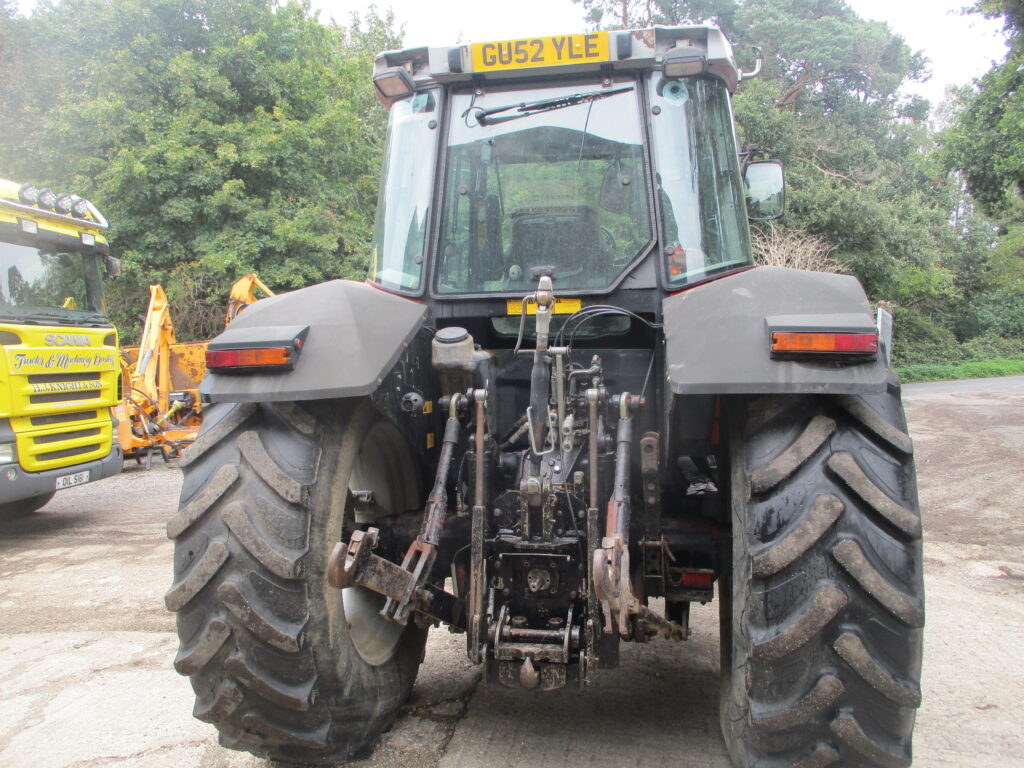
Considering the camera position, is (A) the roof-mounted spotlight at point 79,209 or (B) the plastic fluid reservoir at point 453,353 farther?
(A) the roof-mounted spotlight at point 79,209

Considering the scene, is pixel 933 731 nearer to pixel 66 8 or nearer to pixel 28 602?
pixel 28 602

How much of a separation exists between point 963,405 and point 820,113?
14.8 metres

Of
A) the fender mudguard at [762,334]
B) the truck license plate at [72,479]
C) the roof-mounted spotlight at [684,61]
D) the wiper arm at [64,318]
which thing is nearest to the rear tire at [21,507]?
the truck license plate at [72,479]

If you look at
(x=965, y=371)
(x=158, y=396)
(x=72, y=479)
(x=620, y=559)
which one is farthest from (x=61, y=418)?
(x=965, y=371)

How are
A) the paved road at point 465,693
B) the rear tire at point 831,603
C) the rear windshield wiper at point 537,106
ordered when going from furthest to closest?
the rear windshield wiper at point 537,106 < the paved road at point 465,693 < the rear tire at point 831,603

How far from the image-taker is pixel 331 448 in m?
2.62

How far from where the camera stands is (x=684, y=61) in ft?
10.4

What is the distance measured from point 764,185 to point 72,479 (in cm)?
654

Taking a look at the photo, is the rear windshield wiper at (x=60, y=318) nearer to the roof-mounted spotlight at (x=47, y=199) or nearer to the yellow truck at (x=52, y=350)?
the yellow truck at (x=52, y=350)

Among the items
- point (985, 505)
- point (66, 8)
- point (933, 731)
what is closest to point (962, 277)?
point (985, 505)

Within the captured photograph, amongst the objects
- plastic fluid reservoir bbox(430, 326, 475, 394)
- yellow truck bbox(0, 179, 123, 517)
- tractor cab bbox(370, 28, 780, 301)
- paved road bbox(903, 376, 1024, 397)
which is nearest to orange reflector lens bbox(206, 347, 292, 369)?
plastic fluid reservoir bbox(430, 326, 475, 394)

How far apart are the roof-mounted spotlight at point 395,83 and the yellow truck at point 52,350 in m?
5.03

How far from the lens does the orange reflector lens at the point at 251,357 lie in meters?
2.51

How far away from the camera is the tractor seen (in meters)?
2.28
